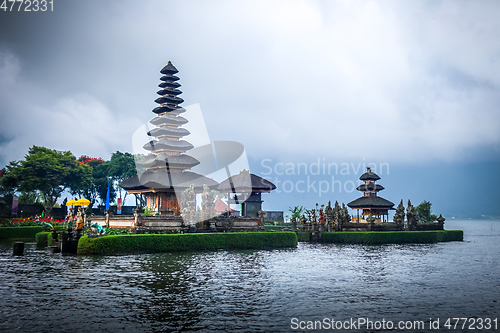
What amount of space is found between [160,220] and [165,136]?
66.1 feet

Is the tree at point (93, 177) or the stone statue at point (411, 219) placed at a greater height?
the tree at point (93, 177)

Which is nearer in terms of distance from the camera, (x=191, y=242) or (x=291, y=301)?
(x=291, y=301)

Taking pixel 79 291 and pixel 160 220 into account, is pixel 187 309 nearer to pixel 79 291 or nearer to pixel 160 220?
pixel 79 291

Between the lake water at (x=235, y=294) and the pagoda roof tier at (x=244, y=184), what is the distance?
24287mm

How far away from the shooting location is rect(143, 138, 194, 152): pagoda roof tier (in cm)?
5766

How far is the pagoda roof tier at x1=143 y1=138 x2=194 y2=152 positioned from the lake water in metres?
27.7

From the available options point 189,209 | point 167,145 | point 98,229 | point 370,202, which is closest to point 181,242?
point 189,209

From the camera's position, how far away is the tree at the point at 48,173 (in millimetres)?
66375

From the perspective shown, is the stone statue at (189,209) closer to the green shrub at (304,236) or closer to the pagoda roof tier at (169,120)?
the green shrub at (304,236)

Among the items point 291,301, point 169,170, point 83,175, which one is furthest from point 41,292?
point 83,175

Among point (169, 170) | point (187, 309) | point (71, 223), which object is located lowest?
point (187, 309)

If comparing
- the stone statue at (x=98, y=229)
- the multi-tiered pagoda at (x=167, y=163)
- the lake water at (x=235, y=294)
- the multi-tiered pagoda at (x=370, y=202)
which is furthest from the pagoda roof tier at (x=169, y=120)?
the lake water at (x=235, y=294)

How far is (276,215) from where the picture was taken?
69.1m

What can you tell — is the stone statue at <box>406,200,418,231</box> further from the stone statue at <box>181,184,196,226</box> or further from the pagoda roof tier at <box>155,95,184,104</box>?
the pagoda roof tier at <box>155,95,184,104</box>
